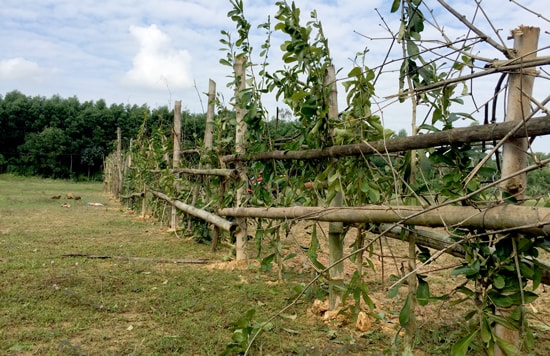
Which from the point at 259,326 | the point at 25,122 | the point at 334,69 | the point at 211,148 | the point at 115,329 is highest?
the point at 25,122

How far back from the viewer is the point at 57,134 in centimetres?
3559

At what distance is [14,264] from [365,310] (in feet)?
12.7

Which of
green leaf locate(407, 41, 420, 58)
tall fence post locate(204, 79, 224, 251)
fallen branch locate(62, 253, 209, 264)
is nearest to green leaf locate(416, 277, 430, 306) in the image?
green leaf locate(407, 41, 420, 58)

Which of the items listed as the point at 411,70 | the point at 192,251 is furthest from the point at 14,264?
the point at 411,70

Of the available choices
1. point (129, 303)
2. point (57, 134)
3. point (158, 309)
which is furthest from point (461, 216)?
point (57, 134)

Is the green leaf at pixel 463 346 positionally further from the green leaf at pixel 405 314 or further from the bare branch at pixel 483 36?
the bare branch at pixel 483 36

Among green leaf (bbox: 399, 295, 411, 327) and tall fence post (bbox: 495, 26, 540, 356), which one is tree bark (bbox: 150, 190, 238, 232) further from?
tall fence post (bbox: 495, 26, 540, 356)

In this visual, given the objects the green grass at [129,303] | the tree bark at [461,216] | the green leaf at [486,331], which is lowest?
the green grass at [129,303]

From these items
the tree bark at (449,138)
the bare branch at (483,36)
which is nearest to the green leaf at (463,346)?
the tree bark at (449,138)

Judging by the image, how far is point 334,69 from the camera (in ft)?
10.6

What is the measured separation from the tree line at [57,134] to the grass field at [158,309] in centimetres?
2986

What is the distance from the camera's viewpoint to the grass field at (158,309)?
284cm

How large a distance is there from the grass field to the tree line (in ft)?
98.0

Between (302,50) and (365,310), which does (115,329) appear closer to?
(365,310)
